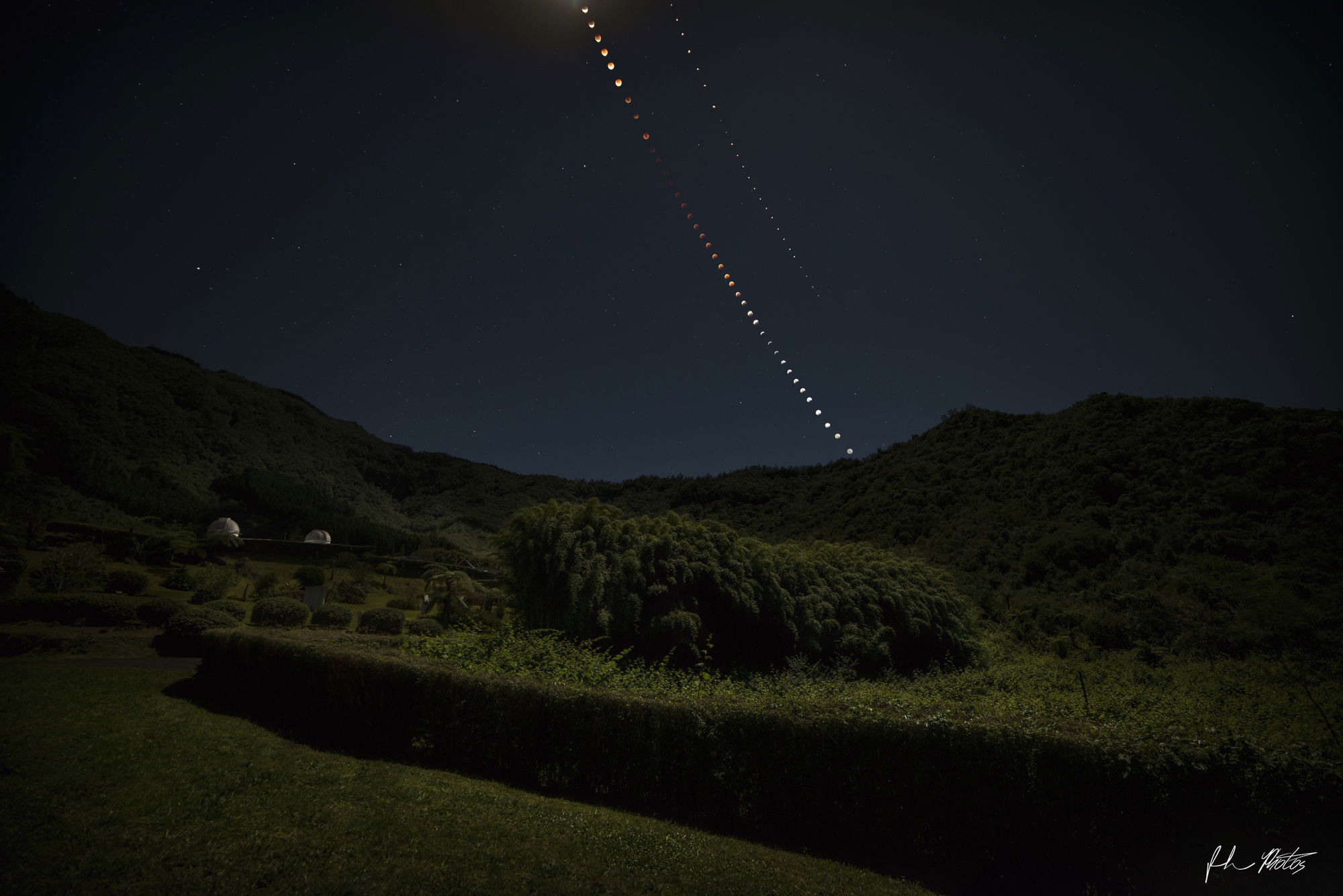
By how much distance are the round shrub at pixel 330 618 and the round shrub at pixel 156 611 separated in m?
4.04

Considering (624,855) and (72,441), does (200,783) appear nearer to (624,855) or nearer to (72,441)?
(624,855)

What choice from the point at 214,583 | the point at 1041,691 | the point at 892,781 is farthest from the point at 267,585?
the point at 1041,691

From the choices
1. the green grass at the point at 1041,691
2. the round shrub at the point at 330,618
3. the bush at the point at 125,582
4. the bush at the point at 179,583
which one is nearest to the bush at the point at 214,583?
the bush at the point at 179,583

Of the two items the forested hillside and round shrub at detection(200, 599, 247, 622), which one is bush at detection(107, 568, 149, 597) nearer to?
round shrub at detection(200, 599, 247, 622)

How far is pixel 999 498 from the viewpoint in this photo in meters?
32.6

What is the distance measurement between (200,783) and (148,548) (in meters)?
38.8

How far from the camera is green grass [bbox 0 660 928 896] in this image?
3.94 meters

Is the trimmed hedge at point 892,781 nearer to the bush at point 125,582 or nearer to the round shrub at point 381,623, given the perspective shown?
the round shrub at point 381,623

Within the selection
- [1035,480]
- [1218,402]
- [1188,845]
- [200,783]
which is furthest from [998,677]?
[1218,402]

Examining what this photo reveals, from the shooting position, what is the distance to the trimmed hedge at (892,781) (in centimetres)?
455

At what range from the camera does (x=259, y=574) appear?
37188mm

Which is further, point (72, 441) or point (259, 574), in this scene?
point (72, 441)

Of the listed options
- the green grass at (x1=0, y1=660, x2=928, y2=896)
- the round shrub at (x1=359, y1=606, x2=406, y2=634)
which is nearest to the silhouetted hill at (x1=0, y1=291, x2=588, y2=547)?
the round shrub at (x1=359, y1=606, x2=406, y2=634)

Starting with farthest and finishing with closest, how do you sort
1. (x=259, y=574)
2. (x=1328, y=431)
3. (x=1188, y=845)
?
(x=259, y=574)
(x=1328, y=431)
(x=1188, y=845)
